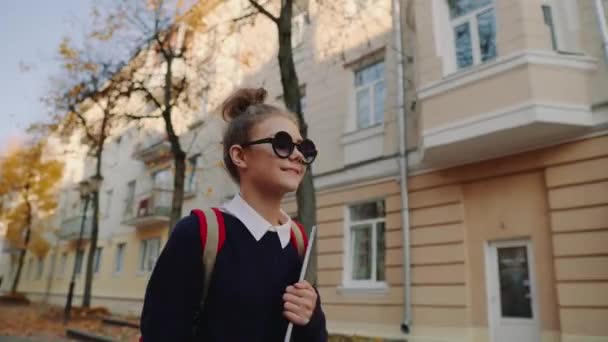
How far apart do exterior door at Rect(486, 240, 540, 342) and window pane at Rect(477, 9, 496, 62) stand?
12.2ft

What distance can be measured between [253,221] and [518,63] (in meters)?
7.71

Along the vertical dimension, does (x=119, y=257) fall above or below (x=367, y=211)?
below

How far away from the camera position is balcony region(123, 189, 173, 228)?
20141 millimetres

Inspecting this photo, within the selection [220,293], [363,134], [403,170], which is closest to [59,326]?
[363,134]

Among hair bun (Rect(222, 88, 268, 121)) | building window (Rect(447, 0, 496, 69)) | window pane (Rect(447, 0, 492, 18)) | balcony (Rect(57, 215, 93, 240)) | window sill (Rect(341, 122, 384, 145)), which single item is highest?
window pane (Rect(447, 0, 492, 18))

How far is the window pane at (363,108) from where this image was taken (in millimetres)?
12375

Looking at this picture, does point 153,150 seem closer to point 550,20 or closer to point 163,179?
point 163,179

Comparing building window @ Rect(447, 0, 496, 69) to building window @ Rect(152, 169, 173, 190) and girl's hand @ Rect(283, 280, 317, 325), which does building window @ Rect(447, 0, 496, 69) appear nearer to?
girl's hand @ Rect(283, 280, 317, 325)

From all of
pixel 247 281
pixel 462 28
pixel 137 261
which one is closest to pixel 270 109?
pixel 247 281

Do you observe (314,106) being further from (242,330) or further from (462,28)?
(242,330)

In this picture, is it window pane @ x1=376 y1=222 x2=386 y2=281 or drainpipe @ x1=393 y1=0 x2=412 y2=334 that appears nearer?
drainpipe @ x1=393 y1=0 x2=412 y2=334

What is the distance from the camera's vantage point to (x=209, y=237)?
5.10ft

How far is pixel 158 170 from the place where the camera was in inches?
892

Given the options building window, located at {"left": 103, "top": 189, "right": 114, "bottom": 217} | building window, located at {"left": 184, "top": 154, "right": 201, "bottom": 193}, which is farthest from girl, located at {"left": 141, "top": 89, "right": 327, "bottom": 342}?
building window, located at {"left": 103, "top": 189, "right": 114, "bottom": 217}
